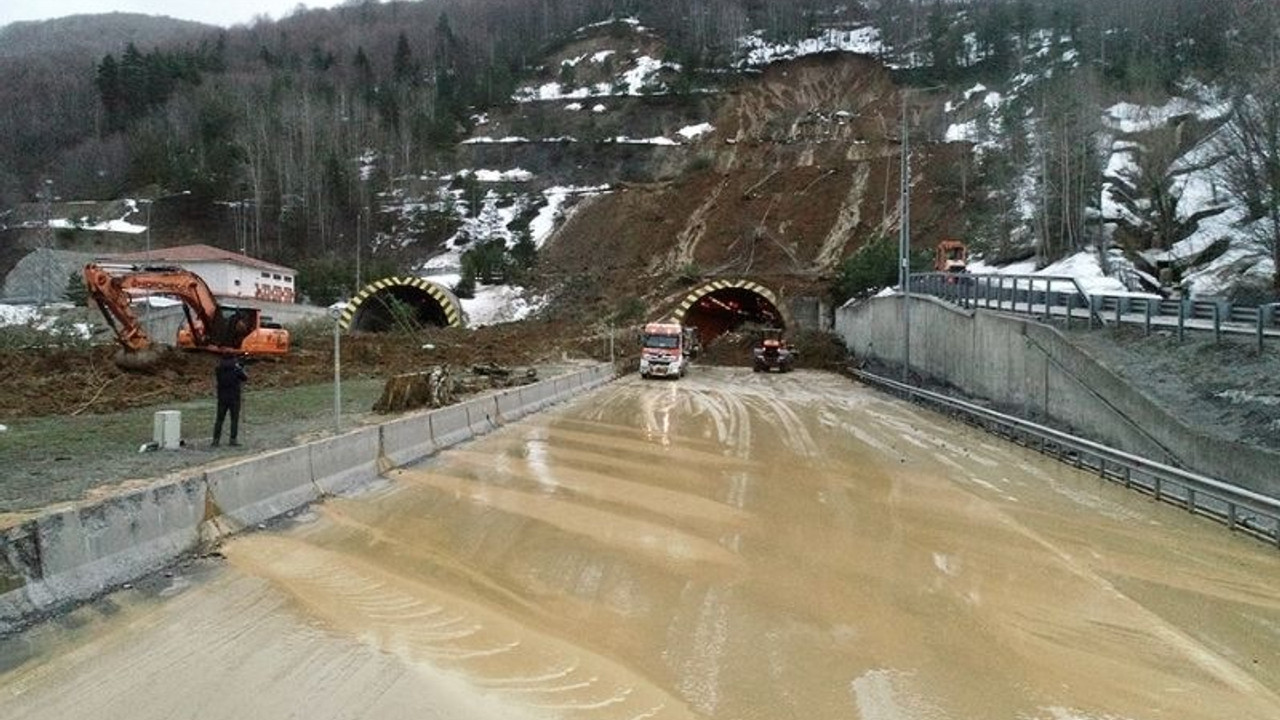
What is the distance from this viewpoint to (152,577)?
8.52m

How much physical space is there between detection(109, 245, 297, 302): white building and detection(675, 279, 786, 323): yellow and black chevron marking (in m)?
28.4

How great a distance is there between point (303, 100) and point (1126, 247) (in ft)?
317

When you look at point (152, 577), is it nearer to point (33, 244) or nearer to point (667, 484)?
point (667, 484)

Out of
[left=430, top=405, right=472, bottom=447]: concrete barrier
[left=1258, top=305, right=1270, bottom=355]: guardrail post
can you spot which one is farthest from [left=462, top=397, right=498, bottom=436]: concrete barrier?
[left=1258, top=305, right=1270, bottom=355]: guardrail post

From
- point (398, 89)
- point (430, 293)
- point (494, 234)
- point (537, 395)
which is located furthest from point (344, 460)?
point (398, 89)

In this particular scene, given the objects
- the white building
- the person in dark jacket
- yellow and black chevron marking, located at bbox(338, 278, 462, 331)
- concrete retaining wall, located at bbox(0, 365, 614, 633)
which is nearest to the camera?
concrete retaining wall, located at bbox(0, 365, 614, 633)

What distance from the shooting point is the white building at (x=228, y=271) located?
63312mm

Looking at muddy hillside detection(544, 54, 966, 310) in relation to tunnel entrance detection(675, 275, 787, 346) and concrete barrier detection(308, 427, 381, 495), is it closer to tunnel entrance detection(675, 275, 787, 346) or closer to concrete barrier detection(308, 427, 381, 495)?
tunnel entrance detection(675, 275, 787, 346)

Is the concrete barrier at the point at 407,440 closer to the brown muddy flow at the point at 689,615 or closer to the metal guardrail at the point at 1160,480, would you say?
the brown muddy flow at the point at 689,615

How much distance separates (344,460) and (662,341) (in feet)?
103

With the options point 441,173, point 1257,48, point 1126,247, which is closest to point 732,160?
point 441,173

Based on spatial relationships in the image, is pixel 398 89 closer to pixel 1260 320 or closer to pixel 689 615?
pixel 1260 320

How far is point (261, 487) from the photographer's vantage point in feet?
36.6

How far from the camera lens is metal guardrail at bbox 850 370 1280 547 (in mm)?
12341
